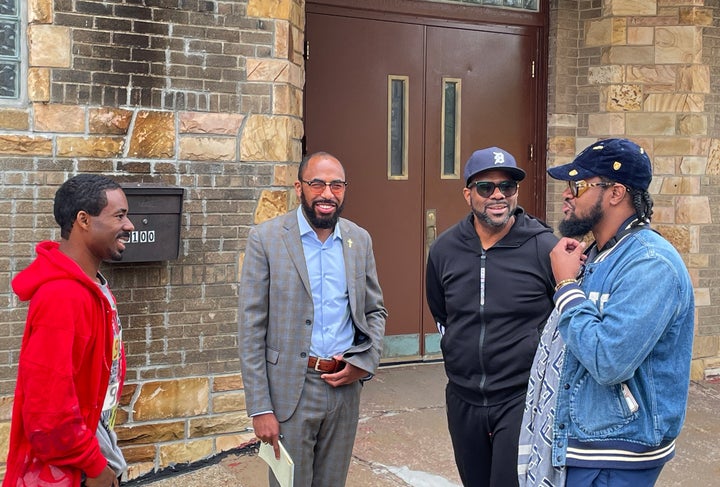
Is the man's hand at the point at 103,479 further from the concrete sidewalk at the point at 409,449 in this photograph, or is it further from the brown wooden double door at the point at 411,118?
the brown wooden double door at the point at 411,118

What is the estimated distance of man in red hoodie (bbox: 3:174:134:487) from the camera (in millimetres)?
2484

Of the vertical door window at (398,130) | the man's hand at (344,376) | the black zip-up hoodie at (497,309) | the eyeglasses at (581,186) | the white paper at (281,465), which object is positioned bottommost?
the white paper at (281,465)

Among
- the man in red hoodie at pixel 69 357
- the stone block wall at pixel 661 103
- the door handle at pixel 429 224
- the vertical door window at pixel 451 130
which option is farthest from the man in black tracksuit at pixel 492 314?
the stone block wall at pixel 661 103

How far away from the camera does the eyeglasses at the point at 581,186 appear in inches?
105

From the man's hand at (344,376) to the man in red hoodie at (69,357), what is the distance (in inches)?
36.5

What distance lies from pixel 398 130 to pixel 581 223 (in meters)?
4.17

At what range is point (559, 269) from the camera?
2670 millimetres

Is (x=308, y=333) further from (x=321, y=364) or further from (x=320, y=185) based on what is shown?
(x=320, y=185)

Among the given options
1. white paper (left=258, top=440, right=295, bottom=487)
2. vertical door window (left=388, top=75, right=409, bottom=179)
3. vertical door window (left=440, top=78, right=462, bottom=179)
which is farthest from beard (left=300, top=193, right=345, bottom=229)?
vertical door window (left=440, top=78, right=462, bottom=179)

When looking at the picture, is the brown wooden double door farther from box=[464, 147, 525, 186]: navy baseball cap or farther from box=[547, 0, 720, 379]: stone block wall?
box=[464, 147, 525, 186]: navy baseball cap

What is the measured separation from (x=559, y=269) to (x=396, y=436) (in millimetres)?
3100

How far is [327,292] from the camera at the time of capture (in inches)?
137

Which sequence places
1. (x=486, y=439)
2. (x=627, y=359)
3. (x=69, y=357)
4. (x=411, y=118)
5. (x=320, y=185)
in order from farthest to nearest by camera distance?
1. (x=411, y=118)
2. (x=320, y=185)
3. (x=486, y=439)
4. (x=69, y=357)
5. (x=627, y=359)

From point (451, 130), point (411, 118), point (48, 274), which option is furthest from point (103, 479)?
point (451, 130)
